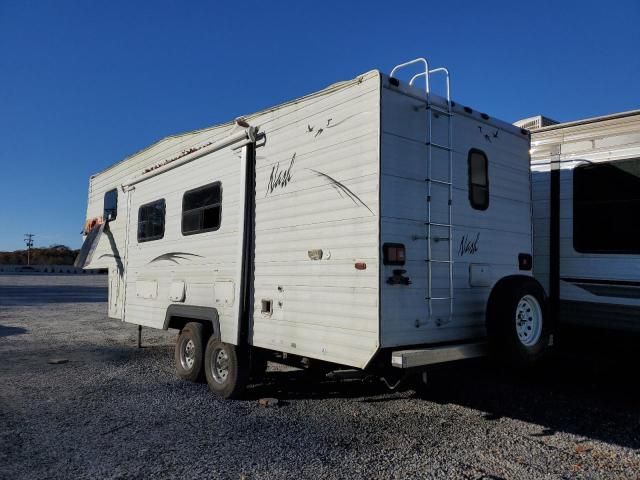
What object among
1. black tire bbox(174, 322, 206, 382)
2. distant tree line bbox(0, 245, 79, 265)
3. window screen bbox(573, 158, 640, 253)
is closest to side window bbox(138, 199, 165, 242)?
black tire bbox(174, 322, 206, 382)

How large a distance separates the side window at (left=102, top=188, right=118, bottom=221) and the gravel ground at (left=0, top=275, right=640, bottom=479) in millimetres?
2839

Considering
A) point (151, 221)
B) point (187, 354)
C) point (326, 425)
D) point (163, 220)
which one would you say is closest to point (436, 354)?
point (326, 425)

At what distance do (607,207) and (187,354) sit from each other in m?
5.60

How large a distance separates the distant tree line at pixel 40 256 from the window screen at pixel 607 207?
306 ft

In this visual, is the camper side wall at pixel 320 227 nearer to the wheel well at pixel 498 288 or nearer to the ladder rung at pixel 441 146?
the ladder rung at pixel 441 146

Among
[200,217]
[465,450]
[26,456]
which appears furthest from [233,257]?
[465,450]

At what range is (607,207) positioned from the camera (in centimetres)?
624

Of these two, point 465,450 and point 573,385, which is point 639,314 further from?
point 465,450

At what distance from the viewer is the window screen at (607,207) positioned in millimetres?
6020

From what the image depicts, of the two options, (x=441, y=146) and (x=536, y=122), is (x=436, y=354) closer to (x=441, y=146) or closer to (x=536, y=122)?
(x=441, y=146)

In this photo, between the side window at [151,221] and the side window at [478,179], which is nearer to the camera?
the side window at [478,179]

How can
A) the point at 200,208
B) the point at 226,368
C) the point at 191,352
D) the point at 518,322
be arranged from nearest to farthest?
1. the point at 518,322
2. the point at 226,368
3. the point at 200,208
4. the point at 191,352

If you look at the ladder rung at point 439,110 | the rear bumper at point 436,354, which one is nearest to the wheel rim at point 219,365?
the rear bumper at point 436,354

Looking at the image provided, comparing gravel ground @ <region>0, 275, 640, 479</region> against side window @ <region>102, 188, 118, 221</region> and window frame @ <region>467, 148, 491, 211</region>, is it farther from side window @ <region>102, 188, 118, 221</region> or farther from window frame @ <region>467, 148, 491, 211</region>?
side window @ <region>102, 188, 118, 221</region>
